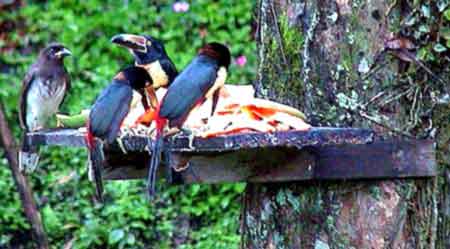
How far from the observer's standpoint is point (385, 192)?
350 centimetres

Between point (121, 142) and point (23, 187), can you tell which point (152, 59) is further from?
point (23, 187)

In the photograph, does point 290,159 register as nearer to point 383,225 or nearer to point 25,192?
point 383,225

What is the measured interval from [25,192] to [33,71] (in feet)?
2.02

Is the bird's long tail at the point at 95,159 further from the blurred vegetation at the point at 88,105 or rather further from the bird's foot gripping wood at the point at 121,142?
the blurred vegetation at the point at 88,105

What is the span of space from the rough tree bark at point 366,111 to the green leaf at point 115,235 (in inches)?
130

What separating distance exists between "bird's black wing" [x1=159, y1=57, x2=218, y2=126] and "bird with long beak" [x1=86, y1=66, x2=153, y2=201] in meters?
0.15

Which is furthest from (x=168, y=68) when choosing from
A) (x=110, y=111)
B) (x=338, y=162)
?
(x=338, y=162)

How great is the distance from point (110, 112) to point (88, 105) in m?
4.88

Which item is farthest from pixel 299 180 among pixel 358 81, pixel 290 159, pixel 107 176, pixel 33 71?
pixel 33 71

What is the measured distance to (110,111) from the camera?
3234mm

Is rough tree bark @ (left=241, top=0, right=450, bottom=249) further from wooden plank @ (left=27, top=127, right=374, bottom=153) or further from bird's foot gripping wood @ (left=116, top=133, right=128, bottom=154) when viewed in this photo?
bird's foot gripping wood @ (left=116, top=133, right=128, bottom=154)

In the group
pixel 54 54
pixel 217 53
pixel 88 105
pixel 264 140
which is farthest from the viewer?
pixel 88 105

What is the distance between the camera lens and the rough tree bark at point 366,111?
3502 mm

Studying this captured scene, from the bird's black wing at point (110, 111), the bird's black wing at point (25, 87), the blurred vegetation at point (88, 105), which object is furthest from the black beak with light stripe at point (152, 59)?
the blurred vegetation at point (88, 105)
